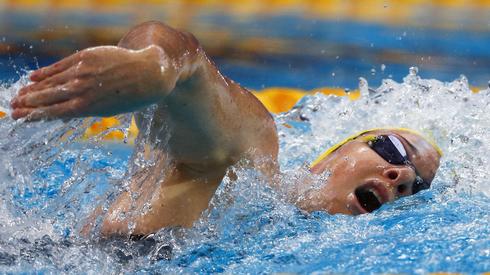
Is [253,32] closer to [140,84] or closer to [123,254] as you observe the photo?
[123,254]

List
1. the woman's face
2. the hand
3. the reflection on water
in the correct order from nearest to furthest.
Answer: the hand < the reflection on water < the woman's face

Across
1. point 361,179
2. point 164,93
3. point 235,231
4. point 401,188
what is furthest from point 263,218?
point 164,93

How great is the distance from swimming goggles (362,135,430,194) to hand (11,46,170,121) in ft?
2.91

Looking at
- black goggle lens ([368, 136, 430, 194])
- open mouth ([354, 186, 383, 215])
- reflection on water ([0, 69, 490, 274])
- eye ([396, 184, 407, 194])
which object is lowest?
reflection on water ([0, 69, 490, 274])

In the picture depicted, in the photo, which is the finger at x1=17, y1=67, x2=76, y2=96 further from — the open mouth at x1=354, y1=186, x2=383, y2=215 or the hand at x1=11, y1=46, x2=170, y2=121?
the open mouth at x1=354, y1=186, x2=383, y2=215

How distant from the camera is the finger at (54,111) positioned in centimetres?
106

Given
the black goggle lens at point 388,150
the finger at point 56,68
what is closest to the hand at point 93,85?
the finger at point 56,68

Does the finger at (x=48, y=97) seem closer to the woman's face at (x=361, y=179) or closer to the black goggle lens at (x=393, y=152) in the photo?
the woman's face at (x=361, y=179)

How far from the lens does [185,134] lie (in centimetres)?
144

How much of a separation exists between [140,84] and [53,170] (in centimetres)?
126

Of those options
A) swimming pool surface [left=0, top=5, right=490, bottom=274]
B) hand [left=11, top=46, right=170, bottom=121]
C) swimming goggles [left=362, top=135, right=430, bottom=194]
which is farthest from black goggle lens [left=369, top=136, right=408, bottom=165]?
hand [left=11, top=46, right=170, bottom=121]

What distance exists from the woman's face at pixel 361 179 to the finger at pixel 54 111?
0.82 metres

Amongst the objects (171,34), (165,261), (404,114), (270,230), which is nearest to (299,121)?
(404,114)

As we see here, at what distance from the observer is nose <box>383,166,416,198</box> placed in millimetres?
1832
